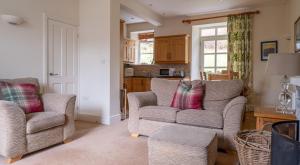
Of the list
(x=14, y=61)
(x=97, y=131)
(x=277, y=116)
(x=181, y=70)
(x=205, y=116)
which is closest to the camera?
(x=277, y=116)


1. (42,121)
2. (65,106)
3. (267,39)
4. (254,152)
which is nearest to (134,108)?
(65,106)

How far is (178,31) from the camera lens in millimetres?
6465

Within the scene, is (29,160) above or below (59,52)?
below

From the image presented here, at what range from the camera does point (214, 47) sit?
6.33m

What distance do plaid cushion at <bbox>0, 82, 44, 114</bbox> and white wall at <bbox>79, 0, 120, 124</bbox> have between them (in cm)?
133

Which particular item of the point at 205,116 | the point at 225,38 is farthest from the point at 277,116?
the point at 225,38

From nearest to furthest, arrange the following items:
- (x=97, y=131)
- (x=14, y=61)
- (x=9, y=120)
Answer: (x=9, y=120)
(x=14, y=61)
(x=97, y=131)

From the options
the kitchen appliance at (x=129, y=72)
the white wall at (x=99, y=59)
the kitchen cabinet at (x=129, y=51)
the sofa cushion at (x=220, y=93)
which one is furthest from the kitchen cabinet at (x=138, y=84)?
the sofa cushion at (x=220, y=93)

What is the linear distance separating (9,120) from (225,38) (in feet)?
18.5

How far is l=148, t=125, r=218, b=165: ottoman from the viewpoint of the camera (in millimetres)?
1866

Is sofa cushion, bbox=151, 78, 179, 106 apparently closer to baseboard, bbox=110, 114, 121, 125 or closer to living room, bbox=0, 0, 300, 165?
living room, bbox=0, 0, 300, 165

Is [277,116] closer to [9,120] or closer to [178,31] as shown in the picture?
[9,120]

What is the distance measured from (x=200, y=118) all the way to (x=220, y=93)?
587mm

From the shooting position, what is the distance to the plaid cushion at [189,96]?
311 centimetres
